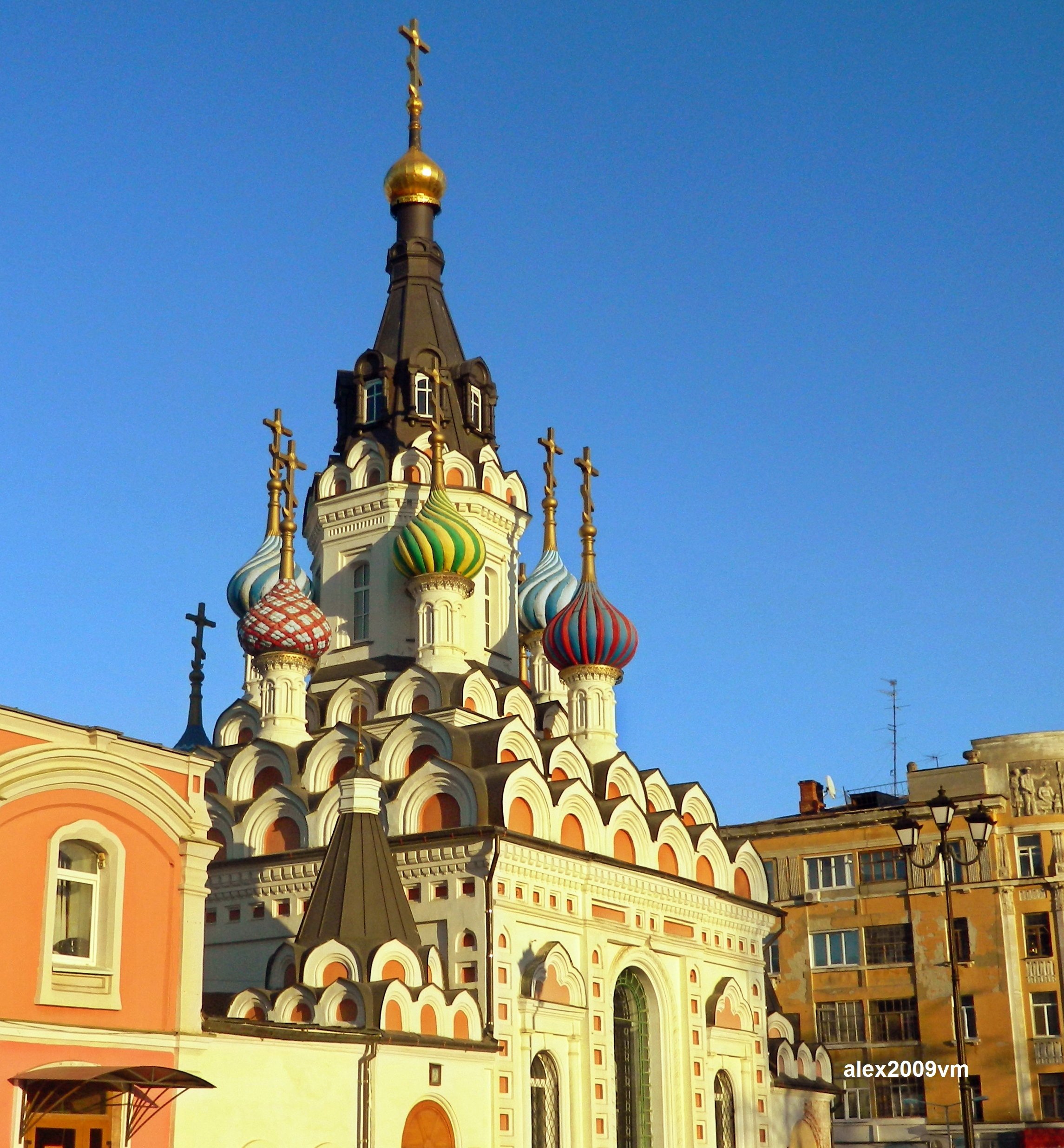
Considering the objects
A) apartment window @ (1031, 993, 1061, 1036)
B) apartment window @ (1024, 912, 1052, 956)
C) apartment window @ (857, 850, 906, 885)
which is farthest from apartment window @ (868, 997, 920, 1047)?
apartment window @ (1024, 912, 1052, 956)

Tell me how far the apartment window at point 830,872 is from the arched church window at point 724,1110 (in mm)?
9387

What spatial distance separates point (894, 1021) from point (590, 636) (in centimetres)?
1196

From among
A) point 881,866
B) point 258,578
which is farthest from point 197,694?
point 881,866

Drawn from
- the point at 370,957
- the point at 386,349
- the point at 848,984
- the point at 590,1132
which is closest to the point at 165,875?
the point at 370,957

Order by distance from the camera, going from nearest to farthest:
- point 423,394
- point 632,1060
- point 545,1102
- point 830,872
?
point 545,1102
point 632,1060
point 423,394
point 830,872

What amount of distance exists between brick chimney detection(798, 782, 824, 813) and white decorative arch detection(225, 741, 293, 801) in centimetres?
1579

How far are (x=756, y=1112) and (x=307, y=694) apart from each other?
31.1 ft

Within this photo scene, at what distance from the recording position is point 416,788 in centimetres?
2142

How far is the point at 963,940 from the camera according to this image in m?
31.3

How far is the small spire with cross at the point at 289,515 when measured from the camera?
26.2 metres

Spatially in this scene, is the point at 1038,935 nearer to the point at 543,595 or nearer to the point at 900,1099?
the point at 900,1099

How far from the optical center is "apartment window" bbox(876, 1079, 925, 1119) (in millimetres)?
31047

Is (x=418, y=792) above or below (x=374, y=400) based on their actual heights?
below

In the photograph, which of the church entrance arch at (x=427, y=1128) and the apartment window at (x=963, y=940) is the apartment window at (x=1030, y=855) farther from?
the church entrance arch at (x=427, y=1128)
